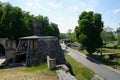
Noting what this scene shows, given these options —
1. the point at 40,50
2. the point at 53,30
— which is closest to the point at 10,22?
the point at 40,50

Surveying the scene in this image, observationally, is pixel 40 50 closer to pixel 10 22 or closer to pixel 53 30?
pixel 10 22

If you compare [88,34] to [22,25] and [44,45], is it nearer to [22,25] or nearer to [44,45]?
[22,25]

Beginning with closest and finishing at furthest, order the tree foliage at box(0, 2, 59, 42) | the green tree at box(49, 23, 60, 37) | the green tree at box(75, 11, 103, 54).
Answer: the tree foliage at box(0, 2, 59, 42) → the green tree at box(75, 11, 103, 54) → the green tree at box(49, 23, 60, 37)

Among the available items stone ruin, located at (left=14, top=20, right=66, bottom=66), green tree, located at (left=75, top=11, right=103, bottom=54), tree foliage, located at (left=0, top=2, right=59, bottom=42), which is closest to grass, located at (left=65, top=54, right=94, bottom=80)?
stone ruin, located at (left=14, top=20, right=66, bottom=66)

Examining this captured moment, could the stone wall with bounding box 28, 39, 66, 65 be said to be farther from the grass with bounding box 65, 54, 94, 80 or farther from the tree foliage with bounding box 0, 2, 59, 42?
the tree foliage with bounding box 0, 2, 59, 42

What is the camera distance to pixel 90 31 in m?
40.9

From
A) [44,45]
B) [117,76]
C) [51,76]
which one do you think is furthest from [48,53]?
[117,76]

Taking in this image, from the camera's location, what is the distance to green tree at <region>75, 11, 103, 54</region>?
4028 centimetres

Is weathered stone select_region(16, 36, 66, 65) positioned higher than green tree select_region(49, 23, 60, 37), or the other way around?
green tree select_region(49, 23, 60, 37)

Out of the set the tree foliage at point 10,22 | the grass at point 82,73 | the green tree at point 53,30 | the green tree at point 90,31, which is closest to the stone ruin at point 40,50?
the grass at point 82,73

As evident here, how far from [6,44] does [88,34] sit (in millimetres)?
16918

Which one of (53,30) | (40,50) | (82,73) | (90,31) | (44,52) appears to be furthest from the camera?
(53,30)

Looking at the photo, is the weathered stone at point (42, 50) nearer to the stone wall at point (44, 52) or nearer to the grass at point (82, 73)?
the stone wall at point (44, 52)

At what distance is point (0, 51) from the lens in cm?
3788
